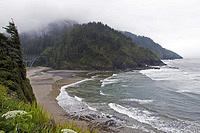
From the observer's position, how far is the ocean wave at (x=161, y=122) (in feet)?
39.8

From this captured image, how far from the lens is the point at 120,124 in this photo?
42.1 ft

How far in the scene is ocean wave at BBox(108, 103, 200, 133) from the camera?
1212 centimetres

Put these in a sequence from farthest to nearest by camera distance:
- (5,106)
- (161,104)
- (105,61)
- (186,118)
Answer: (105,61) < (161,104) < (186,118) < (5,106)

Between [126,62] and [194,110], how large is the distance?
74751 millimetres

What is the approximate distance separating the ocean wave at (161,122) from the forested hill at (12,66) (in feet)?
32.7

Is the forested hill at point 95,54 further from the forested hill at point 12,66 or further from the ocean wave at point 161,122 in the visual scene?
the forested hill at point 12,66

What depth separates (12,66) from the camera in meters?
11.8

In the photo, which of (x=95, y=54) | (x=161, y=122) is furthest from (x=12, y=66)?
(x=95, y=54)

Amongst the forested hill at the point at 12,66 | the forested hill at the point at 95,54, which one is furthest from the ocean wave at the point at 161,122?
the forested hill at the point at 95,54

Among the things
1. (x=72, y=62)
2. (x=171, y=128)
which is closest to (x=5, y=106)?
(x=171, y=128)

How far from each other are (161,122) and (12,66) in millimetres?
13773

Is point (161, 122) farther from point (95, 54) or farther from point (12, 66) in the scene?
point (95, 54)

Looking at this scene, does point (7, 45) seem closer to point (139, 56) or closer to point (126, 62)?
point (126, 62)

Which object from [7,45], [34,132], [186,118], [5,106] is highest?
[7,45]
